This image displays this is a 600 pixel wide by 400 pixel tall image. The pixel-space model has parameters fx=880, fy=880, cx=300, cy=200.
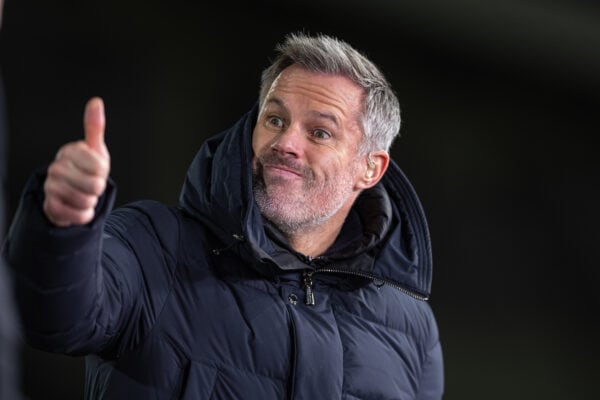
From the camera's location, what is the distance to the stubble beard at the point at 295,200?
165 cm

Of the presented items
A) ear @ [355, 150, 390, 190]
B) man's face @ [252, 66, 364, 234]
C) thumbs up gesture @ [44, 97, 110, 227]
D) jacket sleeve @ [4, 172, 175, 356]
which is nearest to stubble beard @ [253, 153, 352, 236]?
man's face @ [252, 66, 364, 234]

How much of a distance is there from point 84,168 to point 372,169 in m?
1.01

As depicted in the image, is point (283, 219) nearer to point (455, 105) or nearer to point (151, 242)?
point (151, 242)

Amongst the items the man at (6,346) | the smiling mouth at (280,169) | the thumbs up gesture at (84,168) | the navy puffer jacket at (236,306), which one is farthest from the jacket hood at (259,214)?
the man at (6,346)

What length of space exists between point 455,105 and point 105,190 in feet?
6.02

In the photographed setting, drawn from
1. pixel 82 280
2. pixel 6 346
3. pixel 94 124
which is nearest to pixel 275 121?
pixel 82 280

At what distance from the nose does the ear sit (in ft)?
0.58

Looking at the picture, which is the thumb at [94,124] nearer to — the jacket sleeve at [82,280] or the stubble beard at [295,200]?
the jacket sleeve at [82,280]

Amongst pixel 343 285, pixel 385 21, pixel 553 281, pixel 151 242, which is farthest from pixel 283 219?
pixel 553 281

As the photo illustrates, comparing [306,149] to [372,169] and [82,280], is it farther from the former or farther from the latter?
[82,280]

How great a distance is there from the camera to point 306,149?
1698 mm

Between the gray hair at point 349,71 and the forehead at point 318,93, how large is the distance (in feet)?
0.05

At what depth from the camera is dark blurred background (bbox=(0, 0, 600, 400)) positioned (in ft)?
7.82

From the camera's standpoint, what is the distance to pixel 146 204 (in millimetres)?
1563
